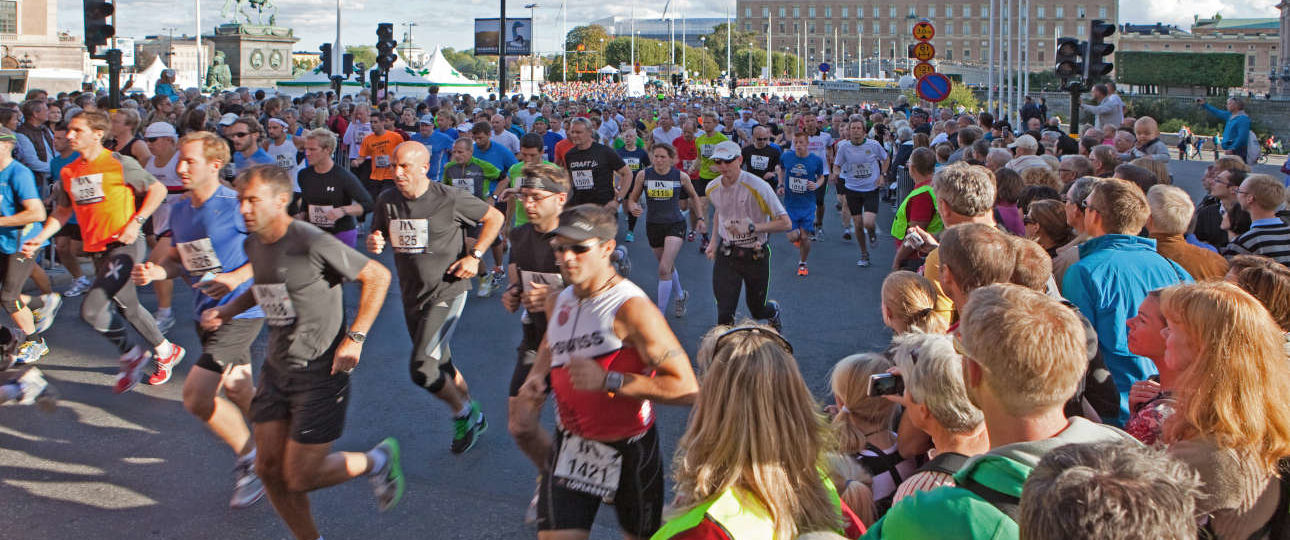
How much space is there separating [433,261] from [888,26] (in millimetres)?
148812

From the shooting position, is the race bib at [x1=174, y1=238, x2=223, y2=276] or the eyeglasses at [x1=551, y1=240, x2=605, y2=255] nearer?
the eyeglasses at [x1=551, y1=240, x2=605, y2=255]

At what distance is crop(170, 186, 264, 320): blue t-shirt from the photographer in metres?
5.96

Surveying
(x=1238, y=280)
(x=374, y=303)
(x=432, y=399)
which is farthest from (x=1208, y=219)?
(x=374, y=303)

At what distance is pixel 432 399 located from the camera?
713 cm

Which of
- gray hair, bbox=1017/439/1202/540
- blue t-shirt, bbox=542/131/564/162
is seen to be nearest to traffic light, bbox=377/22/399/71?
blue t-shirt, bbox=542/131/564/162

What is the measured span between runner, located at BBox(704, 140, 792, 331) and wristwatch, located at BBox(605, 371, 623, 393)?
4582 millimetres

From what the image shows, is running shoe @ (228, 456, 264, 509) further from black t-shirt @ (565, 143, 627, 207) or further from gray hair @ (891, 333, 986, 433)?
black t-shirt @ (565, 143, 627, 207)

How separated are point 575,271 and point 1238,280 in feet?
7.69

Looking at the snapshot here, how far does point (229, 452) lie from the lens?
5.96 m

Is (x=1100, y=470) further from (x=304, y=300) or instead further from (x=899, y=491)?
(x=304, y=300)

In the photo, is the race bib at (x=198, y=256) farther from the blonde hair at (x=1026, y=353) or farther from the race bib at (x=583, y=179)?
the race bib at (x=583, y=179)

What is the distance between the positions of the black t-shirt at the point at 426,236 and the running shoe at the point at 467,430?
69cm

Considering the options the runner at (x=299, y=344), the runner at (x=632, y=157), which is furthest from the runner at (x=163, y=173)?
the runner at (x=632, y=157)

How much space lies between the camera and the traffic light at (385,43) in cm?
2575
